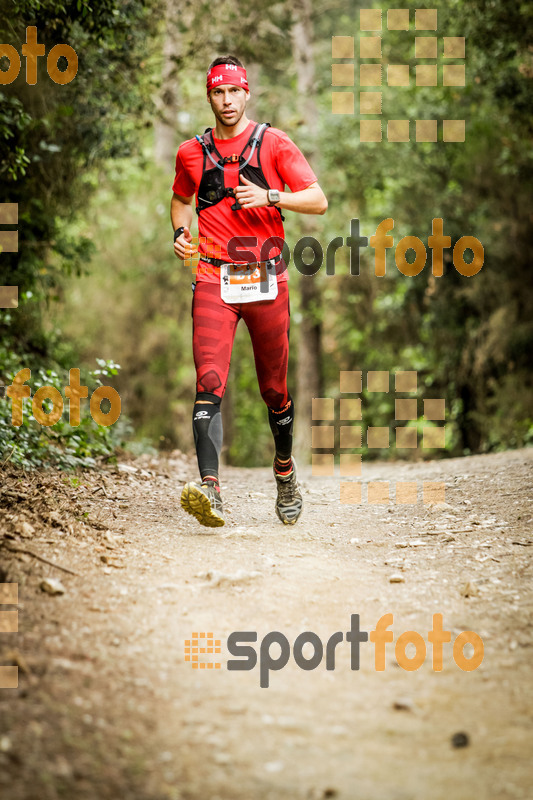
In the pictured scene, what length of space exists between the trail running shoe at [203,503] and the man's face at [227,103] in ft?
7.03

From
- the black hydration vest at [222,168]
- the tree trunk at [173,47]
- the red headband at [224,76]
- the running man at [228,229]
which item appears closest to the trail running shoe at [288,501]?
the running man at [228,229]

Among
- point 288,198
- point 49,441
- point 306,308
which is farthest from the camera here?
point 306,308

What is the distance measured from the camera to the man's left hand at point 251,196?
4258mm

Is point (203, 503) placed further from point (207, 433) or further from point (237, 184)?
point (237, 184)

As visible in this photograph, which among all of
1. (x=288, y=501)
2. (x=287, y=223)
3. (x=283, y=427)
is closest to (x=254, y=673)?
(x=288, y=501)

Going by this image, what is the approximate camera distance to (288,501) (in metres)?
5.09

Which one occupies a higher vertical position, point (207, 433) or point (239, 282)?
point (239, 282)

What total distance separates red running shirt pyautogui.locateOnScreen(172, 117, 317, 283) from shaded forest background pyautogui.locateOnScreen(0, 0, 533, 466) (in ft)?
6.49

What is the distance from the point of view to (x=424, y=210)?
14.2 metres

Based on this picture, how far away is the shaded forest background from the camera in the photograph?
310 inches

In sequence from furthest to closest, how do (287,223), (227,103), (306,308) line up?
(306,308), (287,223), (227,103)

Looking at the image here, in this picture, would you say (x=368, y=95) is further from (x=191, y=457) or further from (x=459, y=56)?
(x=191, y=457)

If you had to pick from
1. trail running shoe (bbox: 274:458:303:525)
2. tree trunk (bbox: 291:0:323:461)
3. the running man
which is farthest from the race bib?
tree trunk (bbox: 291:0:323:461)

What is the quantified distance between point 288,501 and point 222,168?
214 centimetres
